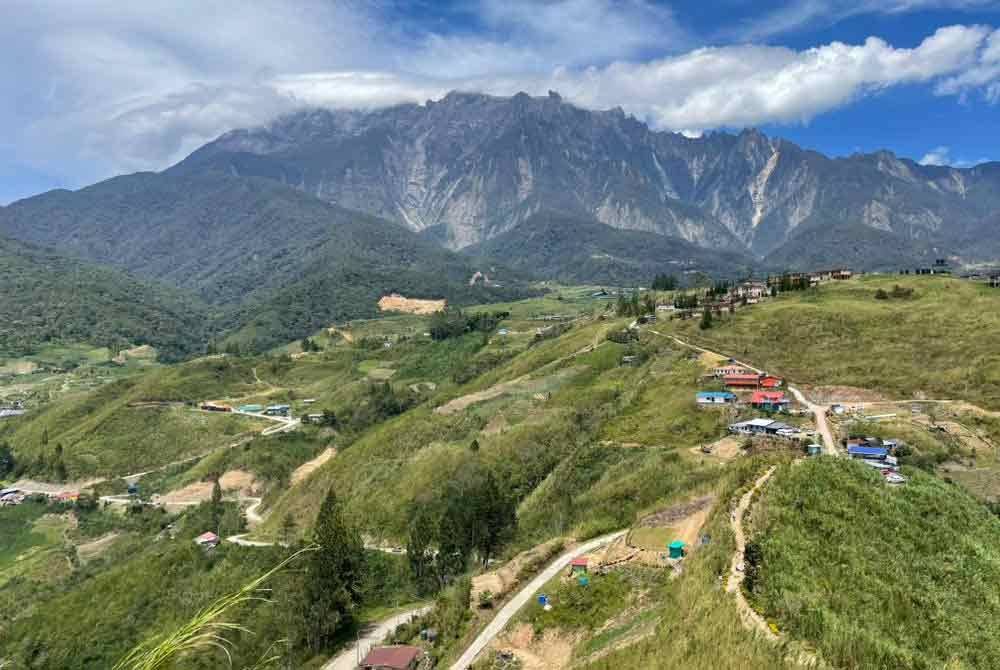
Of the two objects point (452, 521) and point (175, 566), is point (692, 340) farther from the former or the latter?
point (175, 566)

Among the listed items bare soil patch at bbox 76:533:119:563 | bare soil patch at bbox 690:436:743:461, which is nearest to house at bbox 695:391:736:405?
bare soil patch at bbox 690:436:743:461

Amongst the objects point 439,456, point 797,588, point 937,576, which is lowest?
point 439,456

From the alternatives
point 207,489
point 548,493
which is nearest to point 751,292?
point 548,493

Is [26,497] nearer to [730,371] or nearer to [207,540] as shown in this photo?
[207,540]

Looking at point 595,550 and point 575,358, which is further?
point 575,358

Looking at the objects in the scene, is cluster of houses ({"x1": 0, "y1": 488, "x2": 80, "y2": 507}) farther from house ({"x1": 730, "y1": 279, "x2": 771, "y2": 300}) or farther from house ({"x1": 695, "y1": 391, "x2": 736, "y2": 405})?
house ({"x1": 730, "y1": 279, "x2": 771, "y2": 300})

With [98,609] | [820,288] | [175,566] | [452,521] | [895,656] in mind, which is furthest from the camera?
[820,288]

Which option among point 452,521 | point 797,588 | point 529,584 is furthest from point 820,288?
point 797,588
